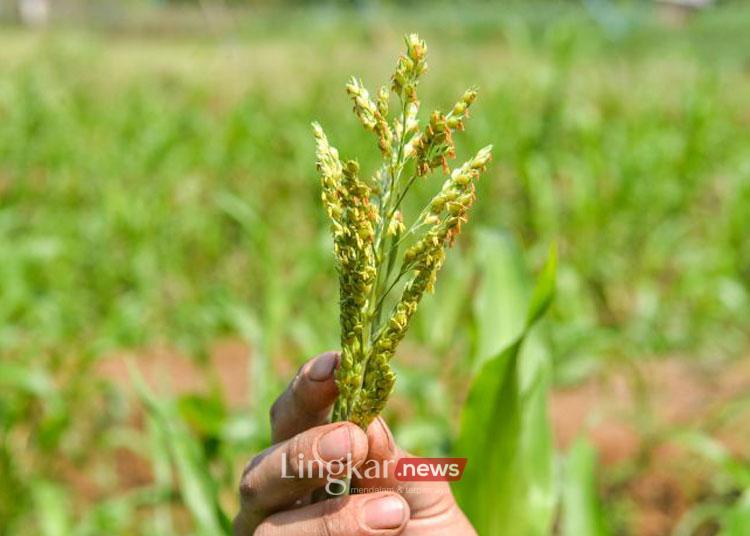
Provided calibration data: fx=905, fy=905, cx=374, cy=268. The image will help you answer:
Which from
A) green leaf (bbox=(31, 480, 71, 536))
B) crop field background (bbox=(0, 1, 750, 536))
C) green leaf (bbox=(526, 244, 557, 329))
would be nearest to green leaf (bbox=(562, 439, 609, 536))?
crop field background (bbox=(0, 1, 750, 536))

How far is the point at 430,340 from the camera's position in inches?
98.7

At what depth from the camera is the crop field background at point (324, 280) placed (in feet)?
5.90

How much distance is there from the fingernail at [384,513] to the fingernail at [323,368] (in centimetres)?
9

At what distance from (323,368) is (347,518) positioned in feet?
0.33

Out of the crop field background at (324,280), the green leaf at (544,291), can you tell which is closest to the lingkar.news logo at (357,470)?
the green leaf at (544,291)

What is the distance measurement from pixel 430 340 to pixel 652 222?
137 centimetres

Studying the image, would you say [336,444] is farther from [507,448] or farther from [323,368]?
[507,448]

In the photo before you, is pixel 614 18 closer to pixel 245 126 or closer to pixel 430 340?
pixel 245 126

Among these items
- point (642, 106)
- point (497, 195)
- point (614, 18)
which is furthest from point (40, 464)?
point (614, 18)

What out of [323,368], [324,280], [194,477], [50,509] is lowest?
[323,368]

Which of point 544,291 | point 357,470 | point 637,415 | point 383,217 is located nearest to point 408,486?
point 357,470

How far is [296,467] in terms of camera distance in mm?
600

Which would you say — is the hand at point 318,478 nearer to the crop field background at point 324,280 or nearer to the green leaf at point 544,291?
the green leaf at point 544,291

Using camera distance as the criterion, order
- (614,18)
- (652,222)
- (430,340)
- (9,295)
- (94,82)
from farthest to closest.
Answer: (614,18), (94,82), (652,222), (9,295), (430,340)
